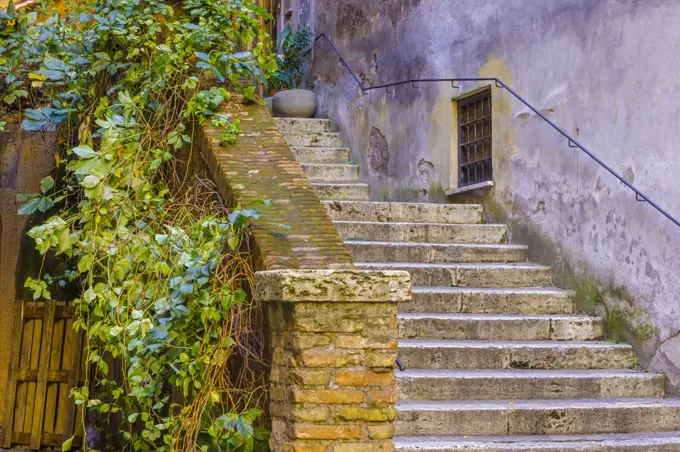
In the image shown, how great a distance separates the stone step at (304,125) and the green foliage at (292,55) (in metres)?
1.69

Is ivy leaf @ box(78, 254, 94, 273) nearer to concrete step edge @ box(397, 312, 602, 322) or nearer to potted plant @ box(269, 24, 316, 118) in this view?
concrete step edge @ box(397, 312, 602, 322)

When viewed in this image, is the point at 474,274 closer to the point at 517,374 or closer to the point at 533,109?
the point at 517,374

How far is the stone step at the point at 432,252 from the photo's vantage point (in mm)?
7215

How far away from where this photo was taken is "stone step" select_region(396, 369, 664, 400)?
5781 millimetres

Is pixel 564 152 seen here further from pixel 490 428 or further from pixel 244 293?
pixel 244 293

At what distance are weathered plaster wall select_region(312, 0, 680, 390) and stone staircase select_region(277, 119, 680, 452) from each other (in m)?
0.27

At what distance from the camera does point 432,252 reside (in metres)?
7.41

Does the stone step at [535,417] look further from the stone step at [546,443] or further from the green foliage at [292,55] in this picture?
the green foliage at [292,55]

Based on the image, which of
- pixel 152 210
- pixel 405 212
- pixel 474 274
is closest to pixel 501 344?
pixel 474 274

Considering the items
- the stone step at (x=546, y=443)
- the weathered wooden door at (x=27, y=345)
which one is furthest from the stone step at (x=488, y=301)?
the weathered wooden door at (x=27, y=345)

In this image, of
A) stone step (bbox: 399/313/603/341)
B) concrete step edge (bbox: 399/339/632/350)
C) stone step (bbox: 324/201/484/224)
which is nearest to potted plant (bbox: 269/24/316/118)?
stone step (bbox: 324/201/484/224)

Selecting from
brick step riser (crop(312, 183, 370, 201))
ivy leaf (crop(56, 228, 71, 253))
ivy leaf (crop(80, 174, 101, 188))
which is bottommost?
ivy leaf (crop(56, 228, 71, 253))

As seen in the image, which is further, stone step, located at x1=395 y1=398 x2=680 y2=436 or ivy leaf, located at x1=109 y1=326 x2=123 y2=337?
stone step, located at x1=395 y1=398 x2=680 y2=436

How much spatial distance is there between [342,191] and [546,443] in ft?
12.1
